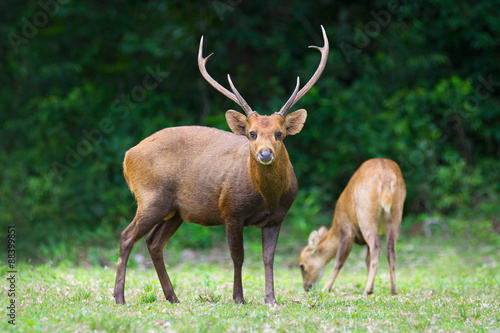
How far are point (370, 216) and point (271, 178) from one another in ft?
7.85

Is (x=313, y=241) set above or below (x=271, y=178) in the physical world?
below

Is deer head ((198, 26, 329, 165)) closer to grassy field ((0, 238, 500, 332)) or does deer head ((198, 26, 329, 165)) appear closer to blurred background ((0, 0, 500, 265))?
grassy field ((0, 238, 500, 332))

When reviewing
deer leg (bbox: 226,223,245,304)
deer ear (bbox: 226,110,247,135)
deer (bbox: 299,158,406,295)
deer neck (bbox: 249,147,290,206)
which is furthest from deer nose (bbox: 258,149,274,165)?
deer (bbox: 299,158,406,295)

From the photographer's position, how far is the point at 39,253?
38.9 ft

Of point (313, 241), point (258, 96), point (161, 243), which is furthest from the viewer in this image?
point (258, 96)

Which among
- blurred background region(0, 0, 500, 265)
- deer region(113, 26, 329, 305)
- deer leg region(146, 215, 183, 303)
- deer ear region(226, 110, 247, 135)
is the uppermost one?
blurred background region(0, 0, 500, 265)

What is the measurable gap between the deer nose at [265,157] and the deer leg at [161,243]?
1669mm

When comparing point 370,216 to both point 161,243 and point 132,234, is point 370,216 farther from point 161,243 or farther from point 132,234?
point 132,234

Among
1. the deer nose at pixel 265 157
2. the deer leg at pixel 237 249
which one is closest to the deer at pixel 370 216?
the deer leg at pixel 237 249

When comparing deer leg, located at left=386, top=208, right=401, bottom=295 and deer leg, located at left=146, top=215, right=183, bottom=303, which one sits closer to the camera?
deer leg, located at left=146, top=215, right=183, bottom=303

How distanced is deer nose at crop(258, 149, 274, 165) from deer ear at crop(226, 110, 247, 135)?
2.29 ft

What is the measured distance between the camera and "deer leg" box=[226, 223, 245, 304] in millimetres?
6414

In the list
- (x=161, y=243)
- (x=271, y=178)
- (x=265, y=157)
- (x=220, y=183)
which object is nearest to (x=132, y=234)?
(x=161, y=243)

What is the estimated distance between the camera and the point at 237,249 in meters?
6.50
